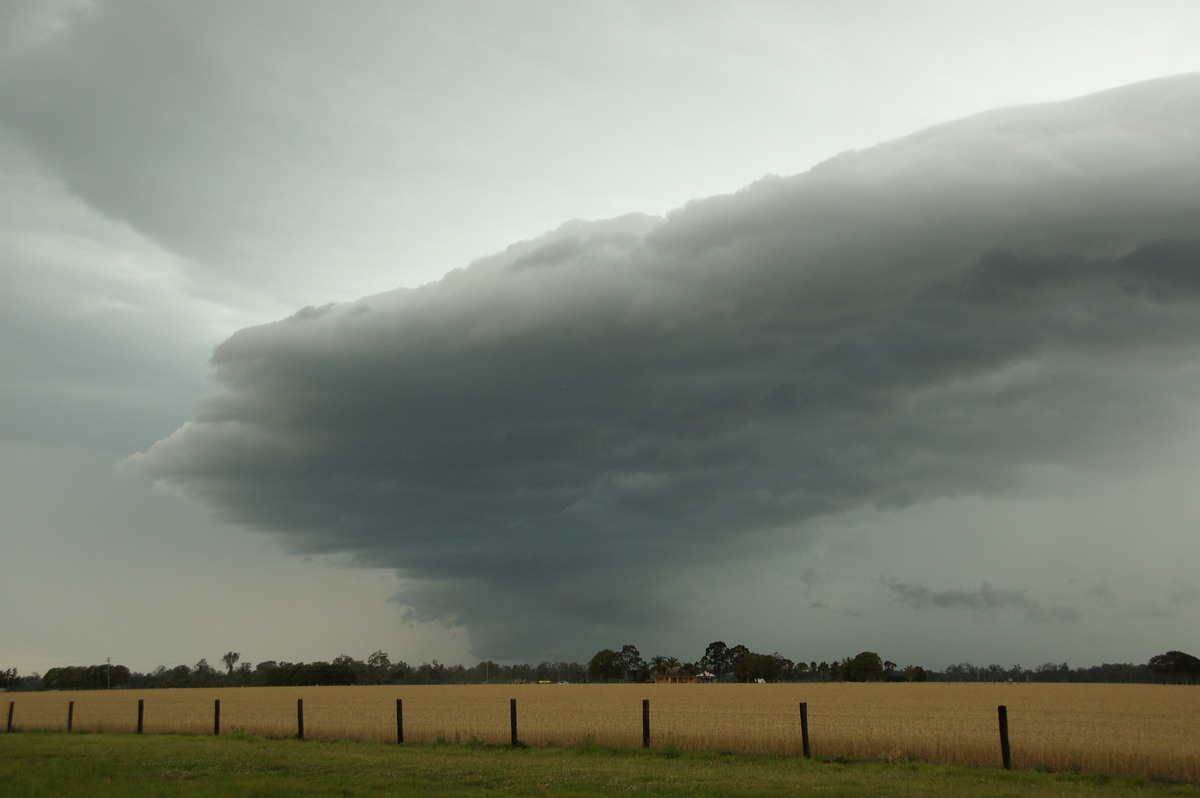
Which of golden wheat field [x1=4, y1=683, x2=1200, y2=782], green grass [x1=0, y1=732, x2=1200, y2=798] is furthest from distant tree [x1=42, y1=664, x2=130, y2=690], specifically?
green grass [x1=0, y1=732, x2=1200, y2=798]

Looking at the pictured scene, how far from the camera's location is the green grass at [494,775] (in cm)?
1752

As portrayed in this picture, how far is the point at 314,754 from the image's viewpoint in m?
25.3

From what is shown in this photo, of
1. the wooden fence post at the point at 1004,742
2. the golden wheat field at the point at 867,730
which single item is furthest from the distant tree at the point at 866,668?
the wooden fence post at the point at 1004,742

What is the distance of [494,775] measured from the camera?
2027cm

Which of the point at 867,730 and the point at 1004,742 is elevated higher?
the point at 1004,742

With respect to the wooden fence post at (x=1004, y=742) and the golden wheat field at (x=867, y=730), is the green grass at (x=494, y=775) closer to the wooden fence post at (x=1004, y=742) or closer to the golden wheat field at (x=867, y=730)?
the wooden fence post at (x=1004, y=742)

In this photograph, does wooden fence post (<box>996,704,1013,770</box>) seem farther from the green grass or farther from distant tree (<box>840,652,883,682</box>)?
distant tree (<box>840,652,883,682</box>)

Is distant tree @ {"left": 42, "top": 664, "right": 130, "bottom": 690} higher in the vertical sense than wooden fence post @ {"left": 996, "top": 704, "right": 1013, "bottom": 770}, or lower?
lower

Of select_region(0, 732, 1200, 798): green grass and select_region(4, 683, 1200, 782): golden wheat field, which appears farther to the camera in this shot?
select_region(4, 683, 1200, 782): golden wheat field

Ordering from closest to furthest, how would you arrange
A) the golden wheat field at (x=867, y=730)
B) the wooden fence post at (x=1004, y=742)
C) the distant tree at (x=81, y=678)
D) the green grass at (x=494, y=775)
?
the green grass at (x=494, y=775), the wooden fence post at (x=1004, y=742), the golden wheat field at (x=867, y=730), the distant tree at (x=81, y=678)

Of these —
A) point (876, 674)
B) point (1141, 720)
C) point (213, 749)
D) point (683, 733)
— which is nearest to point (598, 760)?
point (683, 733)

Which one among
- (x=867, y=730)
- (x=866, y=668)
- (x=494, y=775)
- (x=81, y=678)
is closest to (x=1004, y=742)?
(x=867, y=730)

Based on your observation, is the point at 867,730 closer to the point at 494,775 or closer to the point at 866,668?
the point at 494,775

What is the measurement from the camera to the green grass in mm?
17516
